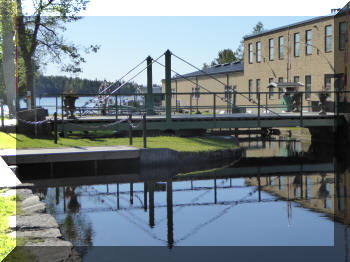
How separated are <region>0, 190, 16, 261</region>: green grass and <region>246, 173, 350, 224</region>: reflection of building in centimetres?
634

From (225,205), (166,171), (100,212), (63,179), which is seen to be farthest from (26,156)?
(225,205)

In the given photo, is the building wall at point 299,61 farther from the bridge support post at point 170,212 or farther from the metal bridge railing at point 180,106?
the bridge support post at point 170,212

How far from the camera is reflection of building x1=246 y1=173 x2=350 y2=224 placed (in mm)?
11812

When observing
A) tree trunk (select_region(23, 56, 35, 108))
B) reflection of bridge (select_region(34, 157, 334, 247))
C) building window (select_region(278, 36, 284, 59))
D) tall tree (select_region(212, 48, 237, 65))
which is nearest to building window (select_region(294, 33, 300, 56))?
building window (select_region(278, 36, 284, 59))

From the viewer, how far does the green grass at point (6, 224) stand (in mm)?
7105

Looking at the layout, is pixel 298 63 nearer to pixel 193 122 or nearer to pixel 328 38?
pixel 328 38

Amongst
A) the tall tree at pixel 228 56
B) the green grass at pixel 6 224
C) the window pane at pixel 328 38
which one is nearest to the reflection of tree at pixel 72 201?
the green grass at pixel 6 224

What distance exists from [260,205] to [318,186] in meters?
3.42

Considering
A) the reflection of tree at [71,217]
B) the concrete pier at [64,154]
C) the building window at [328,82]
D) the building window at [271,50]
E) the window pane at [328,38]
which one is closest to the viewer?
the reflection of tree at [71,217]

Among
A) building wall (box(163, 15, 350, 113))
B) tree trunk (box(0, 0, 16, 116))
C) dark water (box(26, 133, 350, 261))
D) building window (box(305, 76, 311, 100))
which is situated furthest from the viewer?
building window (box(305, 76, 311, 100))

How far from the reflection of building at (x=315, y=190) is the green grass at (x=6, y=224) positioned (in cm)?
634

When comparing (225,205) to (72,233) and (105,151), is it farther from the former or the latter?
(105,151)

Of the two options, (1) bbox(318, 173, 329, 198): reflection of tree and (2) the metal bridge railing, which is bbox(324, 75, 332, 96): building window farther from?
(1) bbox(318, 173, 329, 198): reflection of tree

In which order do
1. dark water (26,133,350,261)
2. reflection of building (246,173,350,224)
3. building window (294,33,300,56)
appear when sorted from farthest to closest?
1. building window (294,33,300,56)
2. reflection of building (246,173,350,224)
3. dark water (26,133,350,261)
